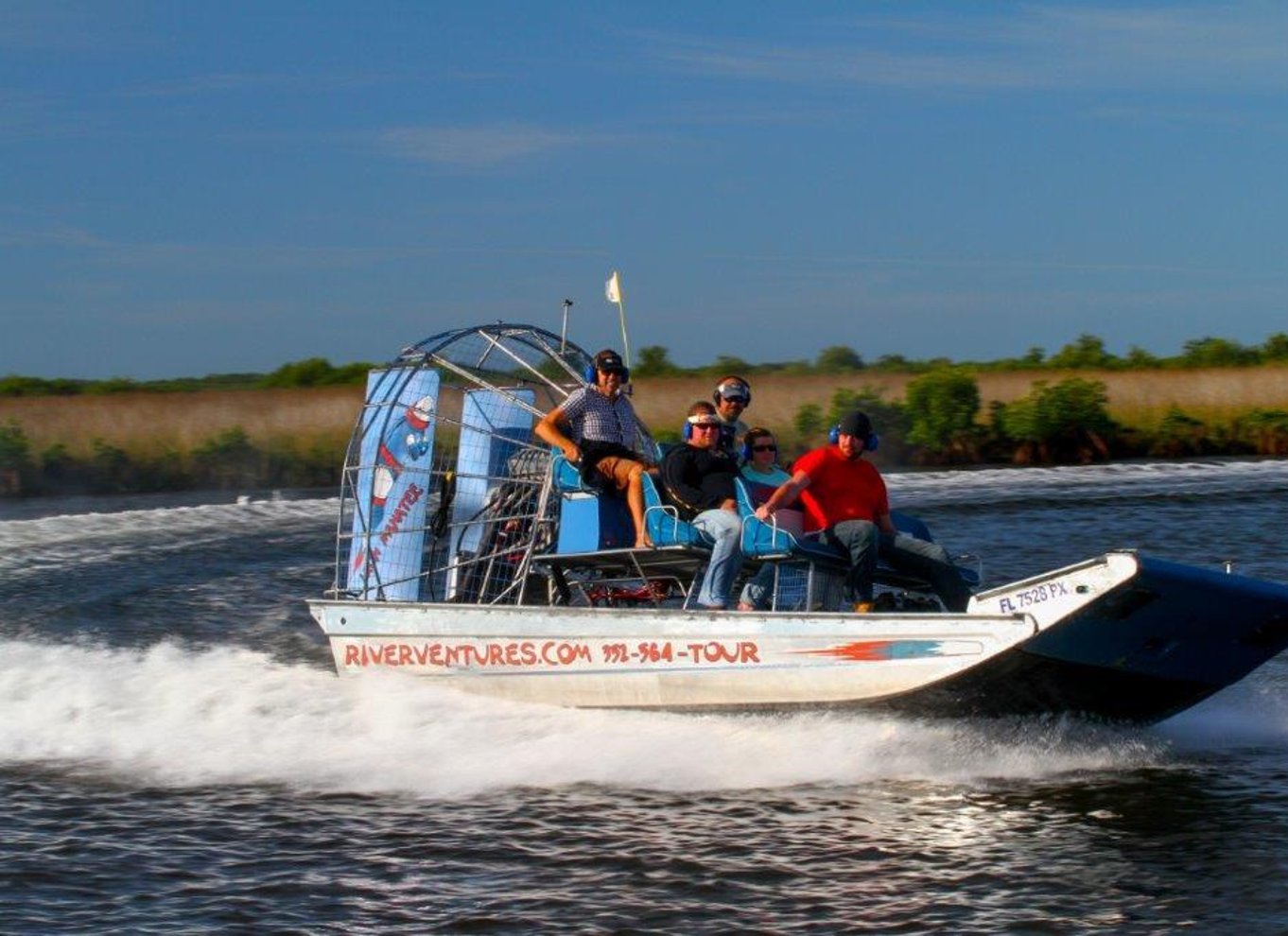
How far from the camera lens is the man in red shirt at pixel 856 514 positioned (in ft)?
37.4

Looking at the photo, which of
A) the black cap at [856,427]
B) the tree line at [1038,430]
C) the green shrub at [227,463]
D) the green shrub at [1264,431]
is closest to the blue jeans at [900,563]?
the black cap at [856,427]

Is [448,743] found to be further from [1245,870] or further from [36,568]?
[36,568]

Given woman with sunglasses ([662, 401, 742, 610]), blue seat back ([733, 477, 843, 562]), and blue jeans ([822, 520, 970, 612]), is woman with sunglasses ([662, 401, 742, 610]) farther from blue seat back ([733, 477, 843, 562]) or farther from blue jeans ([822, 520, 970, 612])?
blue jeans ([822, 520, 970, 612])

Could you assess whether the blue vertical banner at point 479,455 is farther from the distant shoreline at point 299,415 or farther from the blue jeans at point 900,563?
the distant shoreline at point 299,415

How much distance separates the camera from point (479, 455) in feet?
46.1

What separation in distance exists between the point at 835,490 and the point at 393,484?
12.4 feet

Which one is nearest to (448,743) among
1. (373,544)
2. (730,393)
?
(373,544)

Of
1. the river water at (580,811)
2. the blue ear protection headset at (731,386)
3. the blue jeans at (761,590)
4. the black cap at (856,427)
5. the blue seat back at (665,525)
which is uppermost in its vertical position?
the blue ear protection headset at (731,386)

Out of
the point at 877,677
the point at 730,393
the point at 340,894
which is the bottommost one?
the point at 340,894

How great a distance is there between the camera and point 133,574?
20.2m

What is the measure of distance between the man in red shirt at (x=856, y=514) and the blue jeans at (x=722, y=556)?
0.23 m

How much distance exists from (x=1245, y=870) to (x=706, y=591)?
3.80 m

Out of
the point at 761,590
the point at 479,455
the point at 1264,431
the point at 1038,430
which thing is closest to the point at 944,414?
the point at 1038,430

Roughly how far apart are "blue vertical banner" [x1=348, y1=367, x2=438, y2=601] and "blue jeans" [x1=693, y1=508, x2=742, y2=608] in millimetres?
2884
